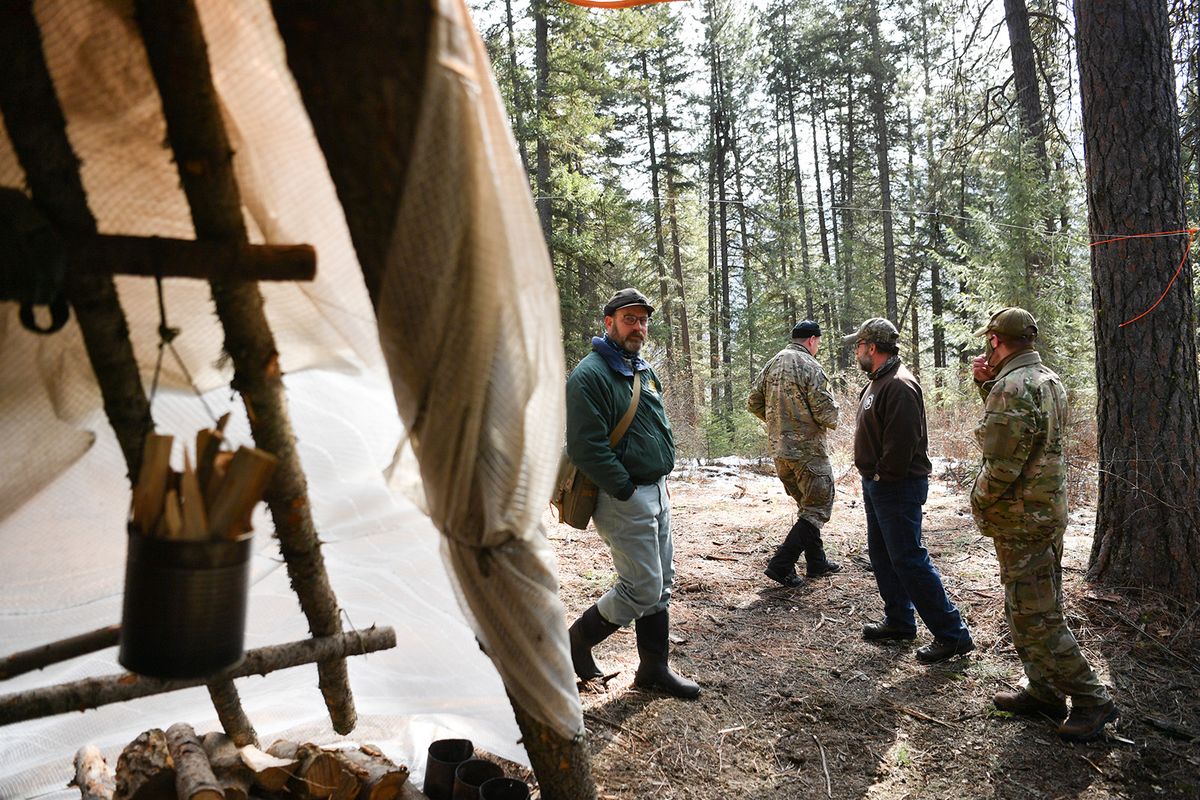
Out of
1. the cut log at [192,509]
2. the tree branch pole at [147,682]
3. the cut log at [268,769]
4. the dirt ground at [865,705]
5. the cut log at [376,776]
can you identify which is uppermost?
the cut log at [192,509]

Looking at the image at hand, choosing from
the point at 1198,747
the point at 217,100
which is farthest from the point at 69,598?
the point at 1198,747

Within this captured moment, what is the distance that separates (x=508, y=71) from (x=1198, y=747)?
14166 millimetres

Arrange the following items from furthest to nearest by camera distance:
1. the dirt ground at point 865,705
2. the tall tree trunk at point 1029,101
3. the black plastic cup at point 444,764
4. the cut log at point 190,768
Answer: the tall tree trunk at point 1029,101, the dirt ground at point 865,705, the black plastic cup at point 444,764, the cut log at point 190,768

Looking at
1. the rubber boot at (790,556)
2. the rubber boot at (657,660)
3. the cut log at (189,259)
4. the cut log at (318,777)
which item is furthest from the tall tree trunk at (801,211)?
the cut log at (189,259)

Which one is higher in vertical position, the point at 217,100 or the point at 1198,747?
the point at 217,100

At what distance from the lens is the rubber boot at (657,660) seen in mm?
4109

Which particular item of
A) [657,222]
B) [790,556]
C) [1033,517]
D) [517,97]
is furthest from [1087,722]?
[657,222]

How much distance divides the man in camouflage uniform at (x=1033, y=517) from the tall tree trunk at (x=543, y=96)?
10.9m

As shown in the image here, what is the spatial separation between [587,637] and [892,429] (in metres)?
2.39

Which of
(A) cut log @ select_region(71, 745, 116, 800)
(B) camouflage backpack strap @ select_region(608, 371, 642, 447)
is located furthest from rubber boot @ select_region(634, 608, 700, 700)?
(A) cut log @ select_region(71, 745, 116, 800)

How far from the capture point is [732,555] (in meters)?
7.06

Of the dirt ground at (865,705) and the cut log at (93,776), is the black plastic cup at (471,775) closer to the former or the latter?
the dirt ground at (865,705)

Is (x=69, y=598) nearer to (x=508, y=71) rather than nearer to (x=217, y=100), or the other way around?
(x=217, y=100)

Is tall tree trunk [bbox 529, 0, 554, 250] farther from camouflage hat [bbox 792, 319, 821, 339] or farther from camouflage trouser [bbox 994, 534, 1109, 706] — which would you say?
camouflage trouser [bbox 994, 534, 1109, 706]
